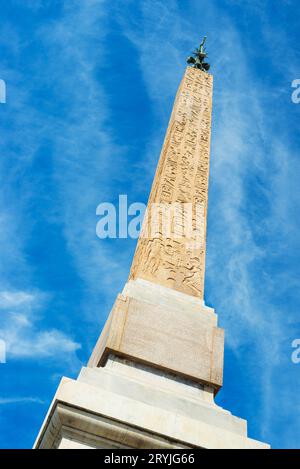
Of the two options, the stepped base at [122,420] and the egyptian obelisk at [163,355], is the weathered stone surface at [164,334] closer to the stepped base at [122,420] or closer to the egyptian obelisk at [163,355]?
the egyptian obelisk at [163,355]

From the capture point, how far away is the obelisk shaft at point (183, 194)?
6293 millimetres

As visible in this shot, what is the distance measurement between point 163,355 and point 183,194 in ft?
9.31

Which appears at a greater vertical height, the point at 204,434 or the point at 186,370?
the point at 186,370

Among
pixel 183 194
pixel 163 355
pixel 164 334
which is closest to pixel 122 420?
pixel 163 355

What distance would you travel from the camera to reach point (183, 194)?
24.0 feet

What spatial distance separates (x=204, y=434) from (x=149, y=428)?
1.66ft

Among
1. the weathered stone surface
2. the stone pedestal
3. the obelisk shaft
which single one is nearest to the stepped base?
the stone pedestal

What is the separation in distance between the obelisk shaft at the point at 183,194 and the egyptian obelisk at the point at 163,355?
0.05 feet

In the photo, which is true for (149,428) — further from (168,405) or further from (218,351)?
(218,351)

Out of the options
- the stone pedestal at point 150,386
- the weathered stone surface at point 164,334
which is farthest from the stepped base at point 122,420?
the weathered stone surface at point 164,334

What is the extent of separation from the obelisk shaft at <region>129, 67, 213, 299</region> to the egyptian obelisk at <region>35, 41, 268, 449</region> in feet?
0.05
